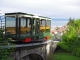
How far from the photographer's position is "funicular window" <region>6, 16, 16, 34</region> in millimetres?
17973

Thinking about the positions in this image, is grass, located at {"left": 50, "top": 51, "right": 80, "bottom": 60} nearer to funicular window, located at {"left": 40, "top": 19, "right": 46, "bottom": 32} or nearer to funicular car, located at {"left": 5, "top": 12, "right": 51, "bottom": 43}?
funicular window, located at {"left": 40, "top": 19, "right": 46, "bottom": 32}

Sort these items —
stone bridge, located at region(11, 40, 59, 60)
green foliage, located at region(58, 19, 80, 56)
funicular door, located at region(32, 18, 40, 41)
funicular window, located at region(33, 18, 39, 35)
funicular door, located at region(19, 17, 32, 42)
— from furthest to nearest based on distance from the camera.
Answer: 1. green foliage, located at region(58, 19, 80, 56)
2. funicular window, located at region(33, 18, 39, 35)
3. funicular door, located at region(32, 18, 40, 41)
4. funicular door, located at region(19, 17, 32, 42)
5. stone bridge, located at region(11, 40, 59, 60)

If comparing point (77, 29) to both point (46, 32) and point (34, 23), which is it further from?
point (34, 23)

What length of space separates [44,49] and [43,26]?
7.50 feet

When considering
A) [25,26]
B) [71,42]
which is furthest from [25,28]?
[71,42]

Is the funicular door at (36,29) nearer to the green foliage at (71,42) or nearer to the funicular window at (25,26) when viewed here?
the funicular window at (25,26)

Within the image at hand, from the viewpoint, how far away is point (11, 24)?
18.3 meters

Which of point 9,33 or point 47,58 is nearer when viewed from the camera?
point 9,33

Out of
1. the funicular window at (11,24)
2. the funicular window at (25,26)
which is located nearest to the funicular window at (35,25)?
the funicular window at (25,26)

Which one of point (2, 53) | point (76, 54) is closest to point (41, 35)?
point (76, 54)

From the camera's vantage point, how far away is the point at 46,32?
23.7 meters

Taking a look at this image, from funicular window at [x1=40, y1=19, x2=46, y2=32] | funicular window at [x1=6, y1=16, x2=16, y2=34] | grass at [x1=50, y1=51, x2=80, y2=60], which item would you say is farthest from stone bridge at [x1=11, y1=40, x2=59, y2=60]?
grass at [x1=50, y1=51, x2=80, y2=60]

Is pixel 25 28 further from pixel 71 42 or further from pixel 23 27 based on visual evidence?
pixel 71 42

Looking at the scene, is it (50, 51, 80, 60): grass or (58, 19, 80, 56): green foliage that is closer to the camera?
(50, 51, 80, 60): grass
